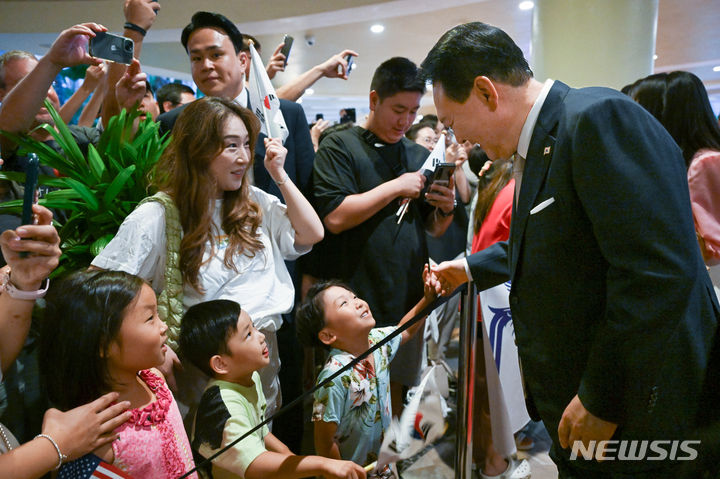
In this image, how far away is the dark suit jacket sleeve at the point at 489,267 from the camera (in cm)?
185

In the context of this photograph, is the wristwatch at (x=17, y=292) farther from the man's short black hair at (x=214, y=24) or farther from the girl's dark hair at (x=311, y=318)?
the man's short black hair at (x=214, y=24)

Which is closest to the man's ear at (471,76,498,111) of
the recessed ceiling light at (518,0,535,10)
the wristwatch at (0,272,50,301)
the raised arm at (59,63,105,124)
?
the wristwatch at (0,272,50,301)

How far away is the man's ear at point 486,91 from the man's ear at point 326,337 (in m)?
0.78

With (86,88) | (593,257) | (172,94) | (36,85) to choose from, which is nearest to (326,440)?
(593,257)

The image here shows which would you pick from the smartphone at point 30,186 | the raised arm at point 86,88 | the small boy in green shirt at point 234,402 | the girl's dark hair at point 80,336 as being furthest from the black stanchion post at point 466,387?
the raised arm at point 86,88

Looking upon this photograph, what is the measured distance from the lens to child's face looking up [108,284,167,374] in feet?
4.60

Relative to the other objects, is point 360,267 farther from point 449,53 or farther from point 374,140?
point 449,53

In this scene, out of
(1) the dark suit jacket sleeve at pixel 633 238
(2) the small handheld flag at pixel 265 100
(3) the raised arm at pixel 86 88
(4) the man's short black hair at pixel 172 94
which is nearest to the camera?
(1) the dark suit jacket sleeve at pixel 633 238

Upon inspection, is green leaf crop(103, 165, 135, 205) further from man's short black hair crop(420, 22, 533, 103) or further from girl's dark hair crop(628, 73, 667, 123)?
girl's dark hair crop(628, 73, 667, 123)

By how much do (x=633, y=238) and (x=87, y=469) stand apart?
3.99 feet

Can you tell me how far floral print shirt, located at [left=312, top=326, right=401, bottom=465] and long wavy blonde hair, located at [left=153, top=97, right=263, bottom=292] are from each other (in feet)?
2.18

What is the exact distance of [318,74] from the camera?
3.02 m

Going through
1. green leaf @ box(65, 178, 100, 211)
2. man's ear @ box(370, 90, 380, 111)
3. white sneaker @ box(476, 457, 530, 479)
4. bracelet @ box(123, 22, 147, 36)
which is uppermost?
bracelet @ box(123, 22, 147, 36)

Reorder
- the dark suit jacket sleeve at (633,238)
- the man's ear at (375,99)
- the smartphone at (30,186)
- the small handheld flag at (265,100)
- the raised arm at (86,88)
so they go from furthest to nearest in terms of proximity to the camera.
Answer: the raised arm at (86,88) → the man's ear at (375,99) → the small handheld flag at (265,100) → the smartphone at (30,186) → the dark suit jacket sleeve at (633,238)
